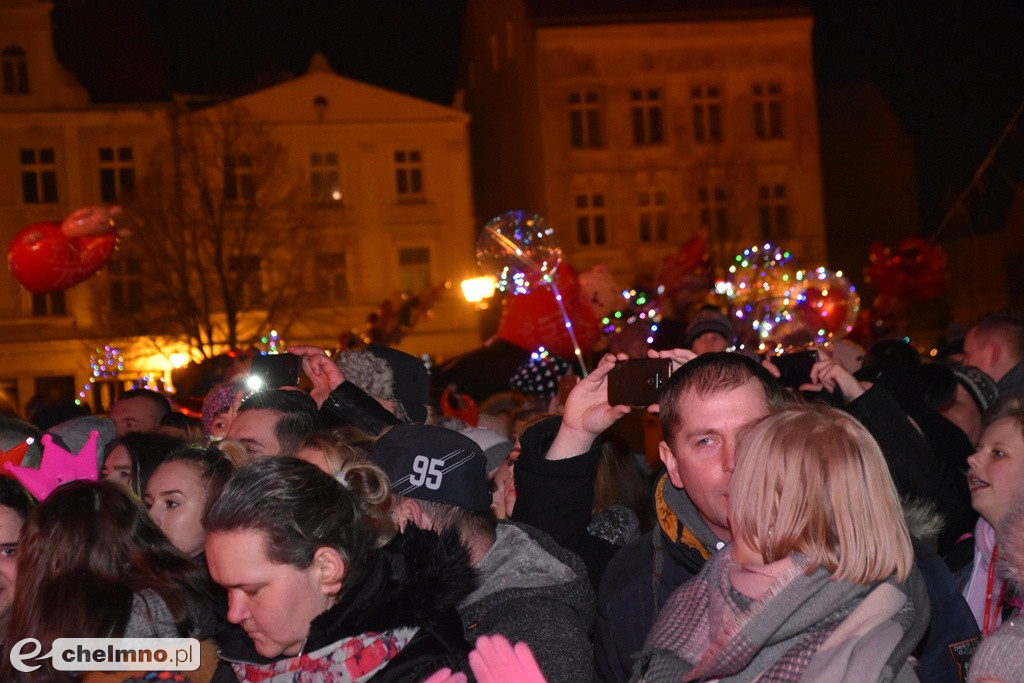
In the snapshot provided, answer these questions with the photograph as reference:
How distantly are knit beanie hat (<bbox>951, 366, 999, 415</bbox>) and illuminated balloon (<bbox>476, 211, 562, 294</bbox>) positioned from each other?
128 inches

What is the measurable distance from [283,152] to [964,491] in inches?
1092

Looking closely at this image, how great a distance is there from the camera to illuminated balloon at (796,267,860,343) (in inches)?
330

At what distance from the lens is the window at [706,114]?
3070cm

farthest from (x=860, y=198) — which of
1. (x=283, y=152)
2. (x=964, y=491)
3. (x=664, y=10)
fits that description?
(x=964, y=491)

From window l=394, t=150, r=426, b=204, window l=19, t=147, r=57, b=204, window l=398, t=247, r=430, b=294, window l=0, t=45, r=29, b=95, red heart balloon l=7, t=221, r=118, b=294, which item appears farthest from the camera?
window l=394, t=150, r=426, b=204

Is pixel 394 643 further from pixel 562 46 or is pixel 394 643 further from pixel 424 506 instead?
pixel 562 46

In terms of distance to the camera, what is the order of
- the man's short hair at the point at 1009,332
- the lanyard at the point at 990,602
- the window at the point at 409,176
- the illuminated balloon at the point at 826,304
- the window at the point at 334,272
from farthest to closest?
the window at the point at 409,176 → the window at the point at 334,272 → the illuminated balloon at the point at 826,304 → the man's short hair at the point at 1009,332 → the lanyard at the point at 990,602

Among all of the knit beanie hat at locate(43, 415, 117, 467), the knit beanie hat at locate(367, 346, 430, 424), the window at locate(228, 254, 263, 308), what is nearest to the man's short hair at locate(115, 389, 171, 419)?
the knit beanie hat at locate(43, 415, 117, 467)

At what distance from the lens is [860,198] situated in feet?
122

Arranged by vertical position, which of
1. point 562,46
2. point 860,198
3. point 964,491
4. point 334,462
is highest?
point 562,46

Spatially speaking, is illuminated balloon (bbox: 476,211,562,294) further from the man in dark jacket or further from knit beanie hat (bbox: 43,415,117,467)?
the man in dark jacket

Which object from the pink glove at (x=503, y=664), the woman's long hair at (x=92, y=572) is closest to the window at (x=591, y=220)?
the woman's long hair at (x=92, y=572)

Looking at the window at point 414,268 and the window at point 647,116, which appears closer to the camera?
the window at point 647,116

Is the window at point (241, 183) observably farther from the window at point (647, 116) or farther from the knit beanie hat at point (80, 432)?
the knit beanie hat at point (80, 432)
